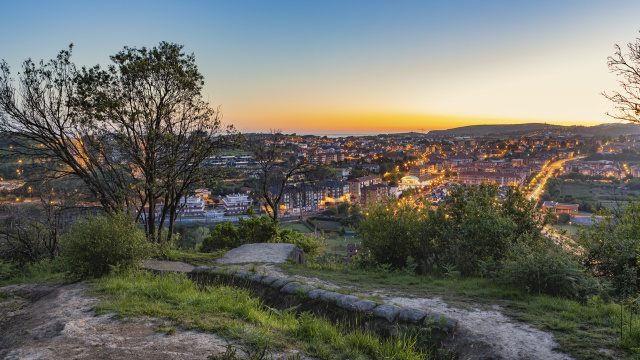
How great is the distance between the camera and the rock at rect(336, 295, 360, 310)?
204 inches

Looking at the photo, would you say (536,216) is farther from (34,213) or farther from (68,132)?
(34,213)

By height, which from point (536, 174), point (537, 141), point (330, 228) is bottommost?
point (330, 228)

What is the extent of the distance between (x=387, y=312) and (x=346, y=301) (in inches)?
27.9

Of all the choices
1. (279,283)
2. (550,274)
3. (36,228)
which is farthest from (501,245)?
(36,228)

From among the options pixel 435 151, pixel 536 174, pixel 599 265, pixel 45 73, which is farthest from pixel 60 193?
pixel 435 151

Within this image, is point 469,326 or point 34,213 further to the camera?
point 34,213

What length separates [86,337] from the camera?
3889 mm

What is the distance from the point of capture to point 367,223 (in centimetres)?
962

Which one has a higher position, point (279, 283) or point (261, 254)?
point (279, 283)

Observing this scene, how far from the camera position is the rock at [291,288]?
20.0 ft

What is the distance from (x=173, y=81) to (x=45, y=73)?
3.57 metres

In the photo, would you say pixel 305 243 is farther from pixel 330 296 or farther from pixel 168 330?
pixel 168 330

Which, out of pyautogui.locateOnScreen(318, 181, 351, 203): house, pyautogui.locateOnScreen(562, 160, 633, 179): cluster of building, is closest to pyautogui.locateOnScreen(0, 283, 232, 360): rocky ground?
pyautogui.locateOnScreen(562, 160, 633, 179): cluster of building

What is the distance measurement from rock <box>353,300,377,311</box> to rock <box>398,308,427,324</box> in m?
0.46
